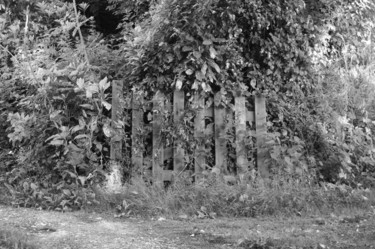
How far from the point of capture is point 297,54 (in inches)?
289

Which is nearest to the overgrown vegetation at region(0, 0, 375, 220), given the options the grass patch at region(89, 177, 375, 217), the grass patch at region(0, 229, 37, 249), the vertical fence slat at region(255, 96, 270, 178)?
the grass patch at region(89, 177, 375, 217)

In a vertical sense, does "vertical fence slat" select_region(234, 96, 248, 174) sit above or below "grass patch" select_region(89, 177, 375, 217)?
above

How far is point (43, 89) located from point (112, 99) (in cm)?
90

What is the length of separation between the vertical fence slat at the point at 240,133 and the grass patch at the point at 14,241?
3.11 meters

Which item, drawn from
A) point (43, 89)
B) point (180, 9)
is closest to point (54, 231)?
point (43, 89)

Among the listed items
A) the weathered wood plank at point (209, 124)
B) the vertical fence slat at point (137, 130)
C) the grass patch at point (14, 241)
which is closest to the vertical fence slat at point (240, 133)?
the weathered wood plank at point (209, 124)

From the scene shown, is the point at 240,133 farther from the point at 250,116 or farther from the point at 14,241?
the point at 14,241

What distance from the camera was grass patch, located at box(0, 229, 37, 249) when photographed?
4.09 metres

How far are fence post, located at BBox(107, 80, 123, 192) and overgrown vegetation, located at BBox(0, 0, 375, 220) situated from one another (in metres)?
0.09

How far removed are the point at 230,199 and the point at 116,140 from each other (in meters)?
1.69

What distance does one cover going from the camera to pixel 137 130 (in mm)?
6434

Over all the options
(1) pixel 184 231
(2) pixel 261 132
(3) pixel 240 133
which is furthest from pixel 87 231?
(2) pixel 261 132

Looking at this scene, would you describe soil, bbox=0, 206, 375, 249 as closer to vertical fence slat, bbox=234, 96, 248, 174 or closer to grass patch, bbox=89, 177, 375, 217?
grass patch, bbox=89, 177, 375, 217

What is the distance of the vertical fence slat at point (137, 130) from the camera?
6.39m
